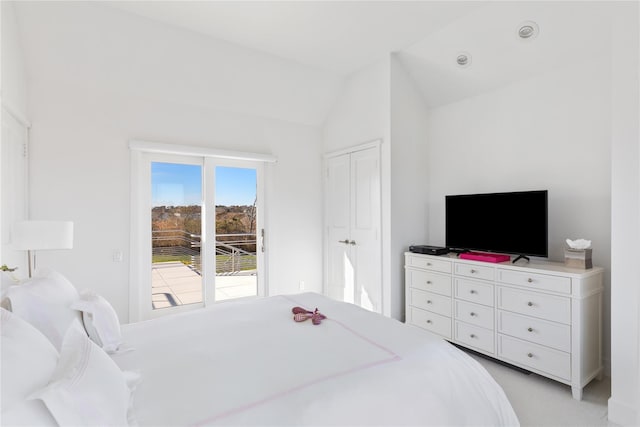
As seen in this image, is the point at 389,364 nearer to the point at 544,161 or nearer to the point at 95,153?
the point at 544,161

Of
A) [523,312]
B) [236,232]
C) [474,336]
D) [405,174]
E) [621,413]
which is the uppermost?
[405,174]

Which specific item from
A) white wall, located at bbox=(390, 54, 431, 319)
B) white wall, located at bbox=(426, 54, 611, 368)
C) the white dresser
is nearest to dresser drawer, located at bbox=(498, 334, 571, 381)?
the white dresser

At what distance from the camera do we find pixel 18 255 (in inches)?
97.9

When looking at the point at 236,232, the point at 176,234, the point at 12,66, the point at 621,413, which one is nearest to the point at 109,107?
→ the point at 12,66

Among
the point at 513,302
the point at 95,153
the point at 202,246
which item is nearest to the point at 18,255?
the point at 95,153

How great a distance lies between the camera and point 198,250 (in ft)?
12.3

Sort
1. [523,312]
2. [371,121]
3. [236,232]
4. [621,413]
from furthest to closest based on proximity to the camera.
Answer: [236,232]
[371,121]
[523,312]
[621,413]

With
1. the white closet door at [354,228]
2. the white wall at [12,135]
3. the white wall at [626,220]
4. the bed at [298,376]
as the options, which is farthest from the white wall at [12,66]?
the white wall at [626,220]

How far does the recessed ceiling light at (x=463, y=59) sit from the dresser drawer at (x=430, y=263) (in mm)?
1951

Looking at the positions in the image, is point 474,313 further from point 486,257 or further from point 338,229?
point 338,229

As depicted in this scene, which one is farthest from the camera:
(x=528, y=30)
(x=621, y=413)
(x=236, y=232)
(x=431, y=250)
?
(x=236, y=232)

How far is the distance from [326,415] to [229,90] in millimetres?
3467

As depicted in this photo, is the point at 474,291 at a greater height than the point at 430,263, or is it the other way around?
the point at 430,263

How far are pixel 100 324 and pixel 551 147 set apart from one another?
3.60m
